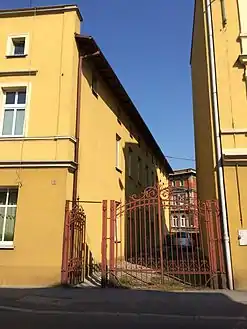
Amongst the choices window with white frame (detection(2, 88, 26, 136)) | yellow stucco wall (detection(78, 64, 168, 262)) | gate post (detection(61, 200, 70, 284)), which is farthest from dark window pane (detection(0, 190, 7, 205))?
yellow stucco wall (detection(78, 64, 168, 262))

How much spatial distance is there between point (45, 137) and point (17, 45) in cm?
439

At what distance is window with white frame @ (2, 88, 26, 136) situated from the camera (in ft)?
41.7

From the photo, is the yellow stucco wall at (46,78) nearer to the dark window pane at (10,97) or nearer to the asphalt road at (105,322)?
the dark window pane at (10,97)

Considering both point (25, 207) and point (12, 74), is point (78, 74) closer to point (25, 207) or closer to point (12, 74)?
point (12, 74)

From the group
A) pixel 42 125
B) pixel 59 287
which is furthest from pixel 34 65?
pixel 59 287

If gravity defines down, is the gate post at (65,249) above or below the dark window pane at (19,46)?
below

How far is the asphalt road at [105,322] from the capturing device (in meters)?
6.52

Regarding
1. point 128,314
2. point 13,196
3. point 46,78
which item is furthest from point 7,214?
point 128,314

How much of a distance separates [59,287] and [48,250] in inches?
46.3

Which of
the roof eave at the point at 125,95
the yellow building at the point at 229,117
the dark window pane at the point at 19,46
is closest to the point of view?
the yellow building at the point at 229,117

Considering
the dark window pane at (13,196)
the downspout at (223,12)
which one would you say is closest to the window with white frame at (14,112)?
the dark window pane at (13,196)

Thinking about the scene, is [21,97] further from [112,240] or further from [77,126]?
[112,240]

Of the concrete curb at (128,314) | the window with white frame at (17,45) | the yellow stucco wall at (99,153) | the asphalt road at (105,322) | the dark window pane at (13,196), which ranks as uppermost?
the window with white frame at (17,45)

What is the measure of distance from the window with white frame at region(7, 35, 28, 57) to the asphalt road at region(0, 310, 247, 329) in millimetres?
9688
